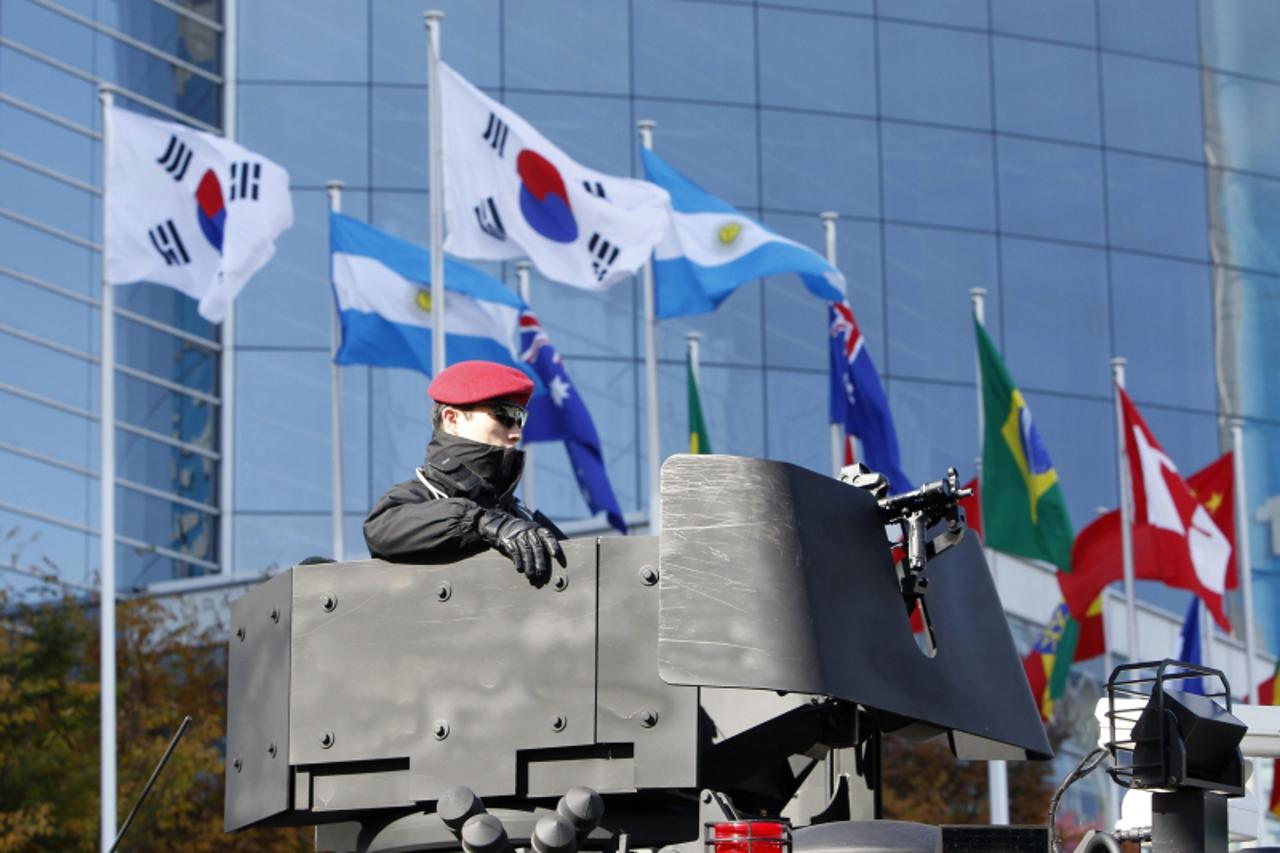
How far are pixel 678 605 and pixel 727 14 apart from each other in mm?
38460

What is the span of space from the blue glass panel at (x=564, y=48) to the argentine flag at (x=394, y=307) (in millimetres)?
15363

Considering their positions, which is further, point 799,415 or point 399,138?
point 799,415

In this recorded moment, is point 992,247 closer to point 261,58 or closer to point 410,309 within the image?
point 261,58

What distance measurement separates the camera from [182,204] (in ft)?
79.5

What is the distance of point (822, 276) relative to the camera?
25797mm

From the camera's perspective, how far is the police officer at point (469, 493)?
17.3 feet

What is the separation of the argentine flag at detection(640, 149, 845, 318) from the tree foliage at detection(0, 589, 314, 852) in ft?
23.0

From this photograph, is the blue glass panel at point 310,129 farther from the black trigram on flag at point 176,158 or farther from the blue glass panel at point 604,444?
the black trigram on flag at point 176,158

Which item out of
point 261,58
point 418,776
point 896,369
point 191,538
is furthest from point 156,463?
point 418,776

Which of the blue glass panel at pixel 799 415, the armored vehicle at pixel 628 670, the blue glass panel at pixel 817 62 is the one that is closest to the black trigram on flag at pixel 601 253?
Answer: the blue glass panel at pixel 799 415

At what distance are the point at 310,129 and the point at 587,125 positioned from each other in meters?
4.51

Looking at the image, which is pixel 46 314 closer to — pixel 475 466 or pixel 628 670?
pixel 475 466

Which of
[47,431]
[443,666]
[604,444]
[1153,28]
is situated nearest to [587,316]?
[604,444]

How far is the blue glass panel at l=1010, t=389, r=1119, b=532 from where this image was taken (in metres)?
42.4
